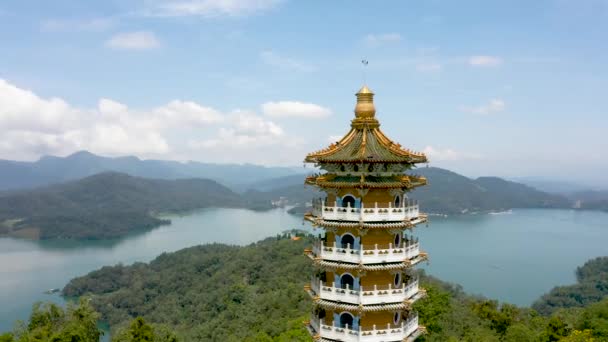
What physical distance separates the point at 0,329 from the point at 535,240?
16966 centimetres

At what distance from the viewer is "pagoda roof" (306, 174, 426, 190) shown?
57.2 ft

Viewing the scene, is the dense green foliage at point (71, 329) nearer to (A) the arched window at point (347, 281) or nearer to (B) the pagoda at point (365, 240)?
(B) the pagoda at point (365, 240)

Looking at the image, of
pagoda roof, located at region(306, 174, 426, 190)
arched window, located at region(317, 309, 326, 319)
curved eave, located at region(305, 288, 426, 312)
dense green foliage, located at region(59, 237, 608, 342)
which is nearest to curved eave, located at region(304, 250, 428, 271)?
curved eave, located at region(305, 288, 426, 312)

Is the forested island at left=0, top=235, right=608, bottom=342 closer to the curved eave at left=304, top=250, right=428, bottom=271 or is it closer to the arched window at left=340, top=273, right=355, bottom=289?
the curved eave at left=304, top=250, right=428, bottom=271

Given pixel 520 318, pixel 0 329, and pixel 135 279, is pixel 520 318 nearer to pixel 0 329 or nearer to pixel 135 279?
pixel 0 329

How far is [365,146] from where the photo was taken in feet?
59.2

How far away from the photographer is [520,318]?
49.3 metres

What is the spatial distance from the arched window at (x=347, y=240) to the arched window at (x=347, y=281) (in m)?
1.00

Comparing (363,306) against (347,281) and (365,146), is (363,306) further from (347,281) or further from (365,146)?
(365,146)

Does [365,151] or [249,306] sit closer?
[365,151]

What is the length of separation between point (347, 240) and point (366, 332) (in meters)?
3.11

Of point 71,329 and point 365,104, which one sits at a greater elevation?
point 365,104

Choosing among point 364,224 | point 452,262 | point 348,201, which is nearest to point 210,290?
point 452,262

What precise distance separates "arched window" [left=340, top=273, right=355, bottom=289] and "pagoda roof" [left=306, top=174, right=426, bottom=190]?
313 centimetres
